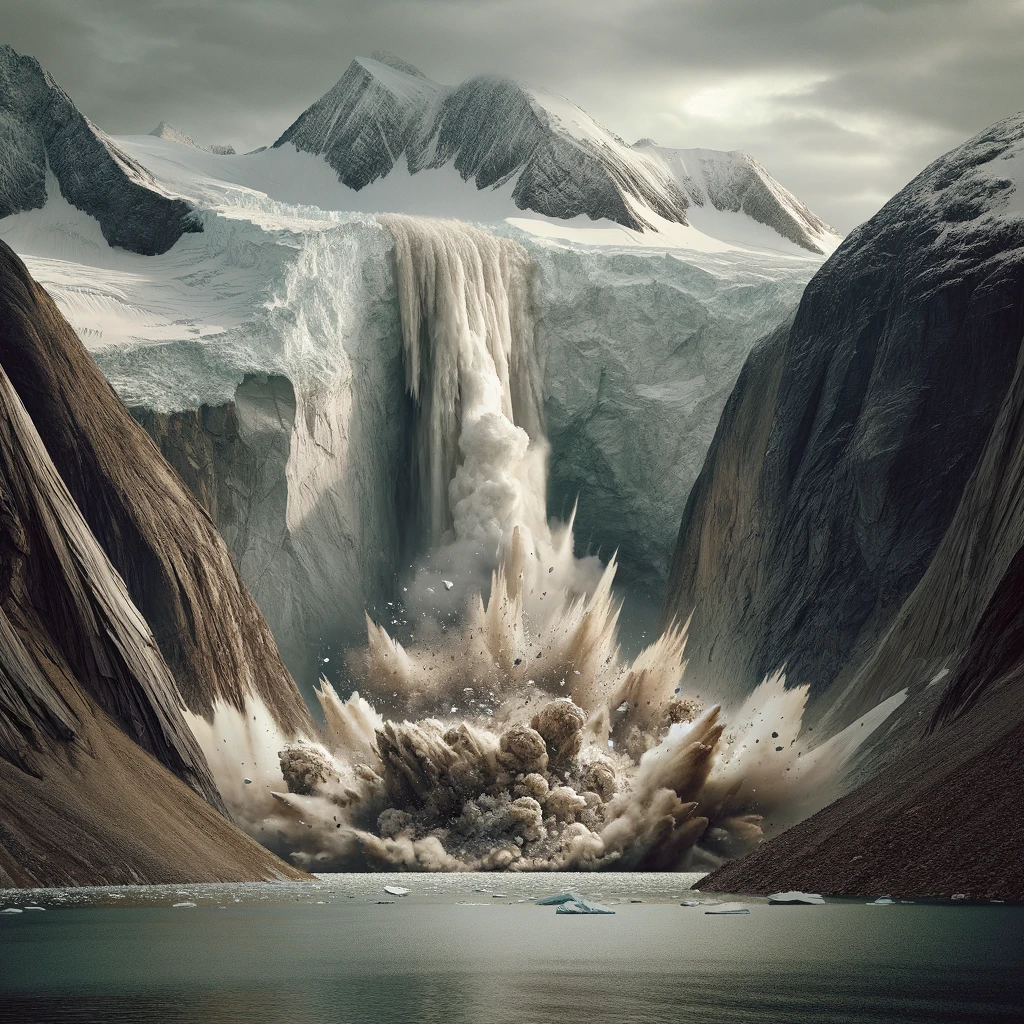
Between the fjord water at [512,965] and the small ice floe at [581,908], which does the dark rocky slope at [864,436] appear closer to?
the small ice floe at [581,908]

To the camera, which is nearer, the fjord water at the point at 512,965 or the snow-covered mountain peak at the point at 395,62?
the fjord water at the point at 512,965

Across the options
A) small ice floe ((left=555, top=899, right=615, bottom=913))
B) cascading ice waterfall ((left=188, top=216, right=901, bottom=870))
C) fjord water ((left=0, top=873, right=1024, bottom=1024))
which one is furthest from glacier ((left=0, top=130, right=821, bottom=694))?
small ice floe ((left=555, top=899, right=615, bottom=913))

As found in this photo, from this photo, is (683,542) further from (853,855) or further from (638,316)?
(853,855)

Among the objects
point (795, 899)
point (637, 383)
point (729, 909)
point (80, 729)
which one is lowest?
point (80, 729)

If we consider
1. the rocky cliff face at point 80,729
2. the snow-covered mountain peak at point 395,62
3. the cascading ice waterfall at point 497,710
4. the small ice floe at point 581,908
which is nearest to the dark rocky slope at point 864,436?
the cascading ice waterfall at point 497,710

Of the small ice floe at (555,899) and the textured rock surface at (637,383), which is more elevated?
the textured rock surface at (637,383)

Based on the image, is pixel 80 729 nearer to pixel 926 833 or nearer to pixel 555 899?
pixel 555 899

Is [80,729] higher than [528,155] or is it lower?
lower

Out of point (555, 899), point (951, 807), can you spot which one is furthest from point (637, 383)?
point (951, 807)
